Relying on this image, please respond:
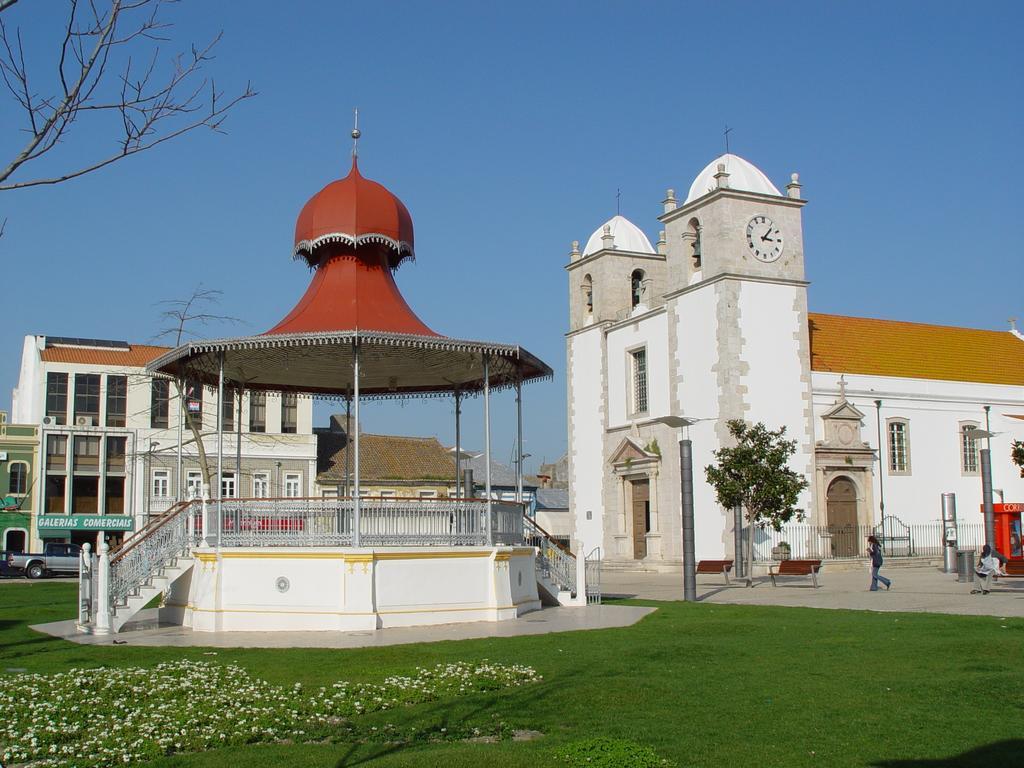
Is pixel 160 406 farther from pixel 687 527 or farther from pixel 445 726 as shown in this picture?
pixel 445 726

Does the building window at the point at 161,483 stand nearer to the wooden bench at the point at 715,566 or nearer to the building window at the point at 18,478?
the building window at the point at 18,478

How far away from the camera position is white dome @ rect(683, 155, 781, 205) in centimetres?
4191

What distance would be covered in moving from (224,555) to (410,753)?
1107 cm

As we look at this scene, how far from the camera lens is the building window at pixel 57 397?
54375 mm

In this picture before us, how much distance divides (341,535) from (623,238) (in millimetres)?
34489

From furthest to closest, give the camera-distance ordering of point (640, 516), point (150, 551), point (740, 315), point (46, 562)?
point (640, 516)
point (46, 562)
point (740, 315)
point (150, 551)

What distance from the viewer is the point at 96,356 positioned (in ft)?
186

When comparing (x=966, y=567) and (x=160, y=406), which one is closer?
(x=966, y=567)

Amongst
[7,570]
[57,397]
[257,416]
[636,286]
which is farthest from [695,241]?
[57,397]

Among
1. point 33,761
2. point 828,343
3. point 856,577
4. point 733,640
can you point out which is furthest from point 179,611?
point 828,343

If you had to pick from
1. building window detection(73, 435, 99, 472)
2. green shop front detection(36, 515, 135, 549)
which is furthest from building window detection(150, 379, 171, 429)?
green shop front detection(36, 515, 135, 549)

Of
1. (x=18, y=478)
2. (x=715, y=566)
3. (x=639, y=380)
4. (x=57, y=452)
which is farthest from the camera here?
(x=57, y=452)

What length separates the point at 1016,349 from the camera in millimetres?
52156

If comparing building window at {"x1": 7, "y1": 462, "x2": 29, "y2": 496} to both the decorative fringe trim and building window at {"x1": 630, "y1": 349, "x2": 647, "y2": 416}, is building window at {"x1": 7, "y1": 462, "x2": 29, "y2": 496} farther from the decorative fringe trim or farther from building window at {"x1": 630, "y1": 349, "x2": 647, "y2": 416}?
the decorative fringe trim
